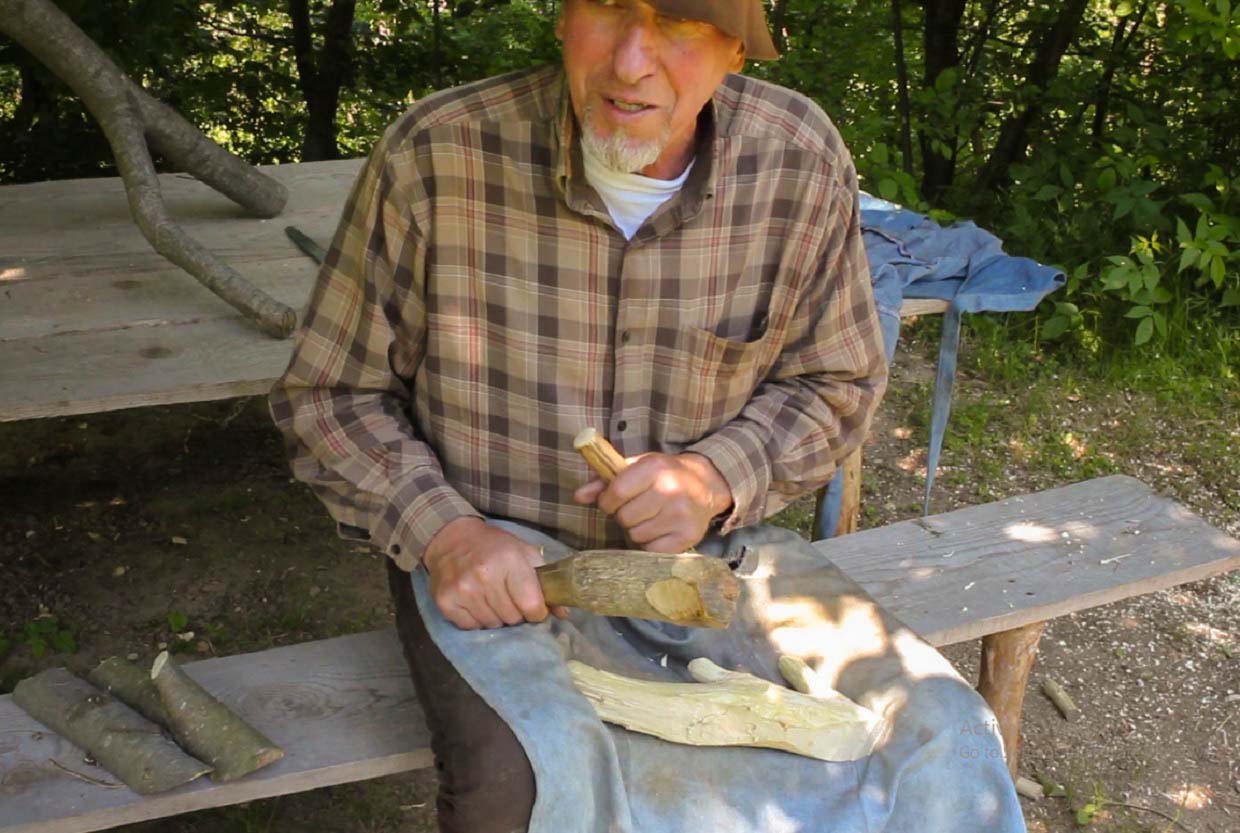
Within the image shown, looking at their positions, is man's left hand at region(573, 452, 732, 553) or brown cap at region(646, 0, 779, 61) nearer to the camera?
brown cap at region(646, 0, 779, 61)

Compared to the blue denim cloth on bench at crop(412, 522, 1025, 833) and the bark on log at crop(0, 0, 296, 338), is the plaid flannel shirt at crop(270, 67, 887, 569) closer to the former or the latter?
the blue denim cloth on bench at crop(412, 522, 1025, 833)

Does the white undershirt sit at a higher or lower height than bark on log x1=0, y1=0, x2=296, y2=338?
higher

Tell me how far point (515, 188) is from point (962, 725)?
1142 mm

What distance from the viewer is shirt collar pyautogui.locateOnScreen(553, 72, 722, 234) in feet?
7.09

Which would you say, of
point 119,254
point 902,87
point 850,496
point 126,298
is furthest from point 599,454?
point 902,87

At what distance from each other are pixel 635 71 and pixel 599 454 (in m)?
0.59

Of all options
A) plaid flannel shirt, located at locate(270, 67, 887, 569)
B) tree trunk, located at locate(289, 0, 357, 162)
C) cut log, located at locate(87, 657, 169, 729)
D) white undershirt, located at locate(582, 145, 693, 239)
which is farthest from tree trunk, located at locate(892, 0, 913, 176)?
cut log, located at locate(87, 657, 169, 729)

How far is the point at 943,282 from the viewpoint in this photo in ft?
11.7

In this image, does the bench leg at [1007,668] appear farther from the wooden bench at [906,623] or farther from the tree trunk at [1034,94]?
the tree trunk at [1034,94]

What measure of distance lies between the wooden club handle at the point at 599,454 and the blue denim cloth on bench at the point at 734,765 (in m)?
0.28

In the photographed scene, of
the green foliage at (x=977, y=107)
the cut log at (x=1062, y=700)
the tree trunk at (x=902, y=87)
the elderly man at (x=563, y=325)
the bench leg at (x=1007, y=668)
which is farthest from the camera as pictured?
the tree trunk at (x=902, y=87)

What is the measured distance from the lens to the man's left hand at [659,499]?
2082mm

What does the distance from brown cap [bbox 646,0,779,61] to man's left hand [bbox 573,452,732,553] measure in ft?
2.21

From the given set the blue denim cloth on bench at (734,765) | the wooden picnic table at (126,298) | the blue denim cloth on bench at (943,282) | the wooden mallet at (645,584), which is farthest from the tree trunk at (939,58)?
the wooden mallet at (645,584)
